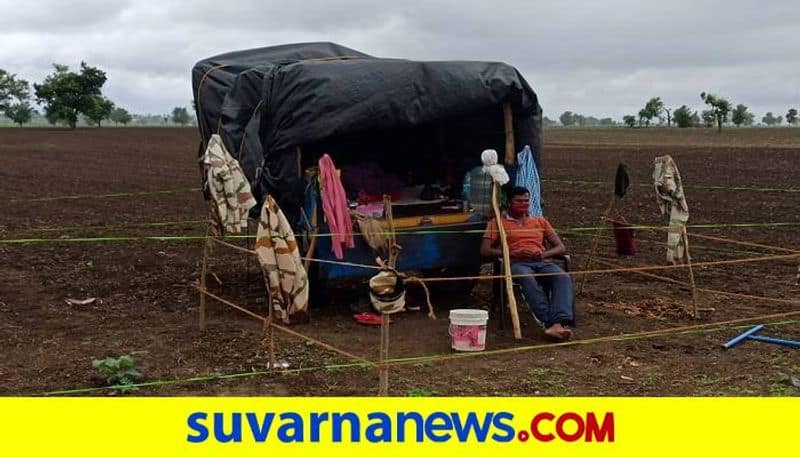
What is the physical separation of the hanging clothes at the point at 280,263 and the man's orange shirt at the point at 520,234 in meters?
1.61

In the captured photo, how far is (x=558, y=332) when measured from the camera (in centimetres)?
623

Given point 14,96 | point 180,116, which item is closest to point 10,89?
point 14,96

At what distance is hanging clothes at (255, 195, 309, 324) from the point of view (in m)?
6.50

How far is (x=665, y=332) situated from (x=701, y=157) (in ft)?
84.5

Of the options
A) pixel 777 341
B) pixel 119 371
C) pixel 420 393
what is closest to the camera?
pixel 420 393

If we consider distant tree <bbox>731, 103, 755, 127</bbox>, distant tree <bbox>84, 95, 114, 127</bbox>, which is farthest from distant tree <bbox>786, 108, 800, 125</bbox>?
distant tree <bbox>84, 95, 114, 127</bbox>

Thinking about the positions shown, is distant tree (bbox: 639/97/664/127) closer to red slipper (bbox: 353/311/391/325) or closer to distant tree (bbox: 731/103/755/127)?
distant tree (bbox: 731/103/755/127)

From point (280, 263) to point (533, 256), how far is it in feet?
6.90

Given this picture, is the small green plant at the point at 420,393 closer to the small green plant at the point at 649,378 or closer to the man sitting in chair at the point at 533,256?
the small green plant at the point at 649,378

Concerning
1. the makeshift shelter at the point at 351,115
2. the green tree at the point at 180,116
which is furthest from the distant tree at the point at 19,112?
the makeshift shelter at the point at 351,115

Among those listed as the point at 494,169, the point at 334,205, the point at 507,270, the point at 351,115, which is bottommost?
the point at 507,270

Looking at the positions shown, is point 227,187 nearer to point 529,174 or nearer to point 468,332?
point 468,332

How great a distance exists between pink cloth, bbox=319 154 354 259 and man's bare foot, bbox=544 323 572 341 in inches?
71.8

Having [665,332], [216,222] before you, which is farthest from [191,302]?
[665,332]
